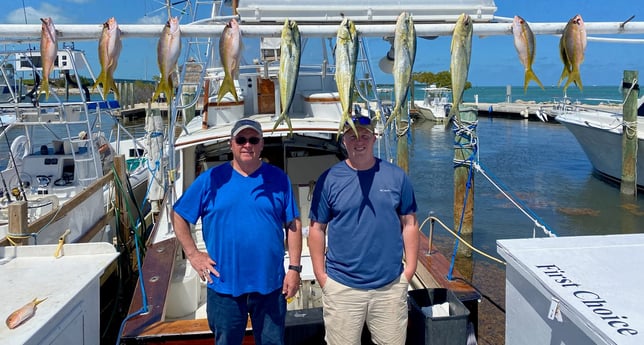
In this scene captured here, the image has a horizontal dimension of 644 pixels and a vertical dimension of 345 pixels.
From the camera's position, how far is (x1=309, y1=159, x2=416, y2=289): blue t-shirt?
8.71 feet

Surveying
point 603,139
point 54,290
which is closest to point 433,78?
point 603,139

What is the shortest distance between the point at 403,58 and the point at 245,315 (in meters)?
1.66

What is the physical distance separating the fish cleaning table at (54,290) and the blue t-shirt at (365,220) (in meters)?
1.28

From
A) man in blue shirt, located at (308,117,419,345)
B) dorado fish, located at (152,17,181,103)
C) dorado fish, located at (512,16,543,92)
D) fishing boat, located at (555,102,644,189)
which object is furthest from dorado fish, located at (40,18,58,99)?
fishing boat, located at (555,102,644,189)

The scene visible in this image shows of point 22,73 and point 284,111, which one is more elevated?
point 22,73

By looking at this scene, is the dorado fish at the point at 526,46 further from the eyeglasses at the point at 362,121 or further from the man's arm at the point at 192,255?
the man's arm at the point at 192,255

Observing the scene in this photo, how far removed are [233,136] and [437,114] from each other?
110ft

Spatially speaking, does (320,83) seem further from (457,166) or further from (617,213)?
(617,213)

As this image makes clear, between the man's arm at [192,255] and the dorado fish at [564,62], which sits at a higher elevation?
the dorado fish at [564,62]

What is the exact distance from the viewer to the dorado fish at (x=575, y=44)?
296 cm

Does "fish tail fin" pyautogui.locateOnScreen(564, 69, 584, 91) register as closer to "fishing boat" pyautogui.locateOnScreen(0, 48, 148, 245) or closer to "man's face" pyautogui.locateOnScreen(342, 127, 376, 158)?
"man's face" pyautogui.locateOnScreen(342, 127, 376, 158)

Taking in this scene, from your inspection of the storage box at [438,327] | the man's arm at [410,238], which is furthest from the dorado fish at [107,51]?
the storage box at [438,327]

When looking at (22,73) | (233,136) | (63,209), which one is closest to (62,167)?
(22,73)

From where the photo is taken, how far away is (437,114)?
114ft
